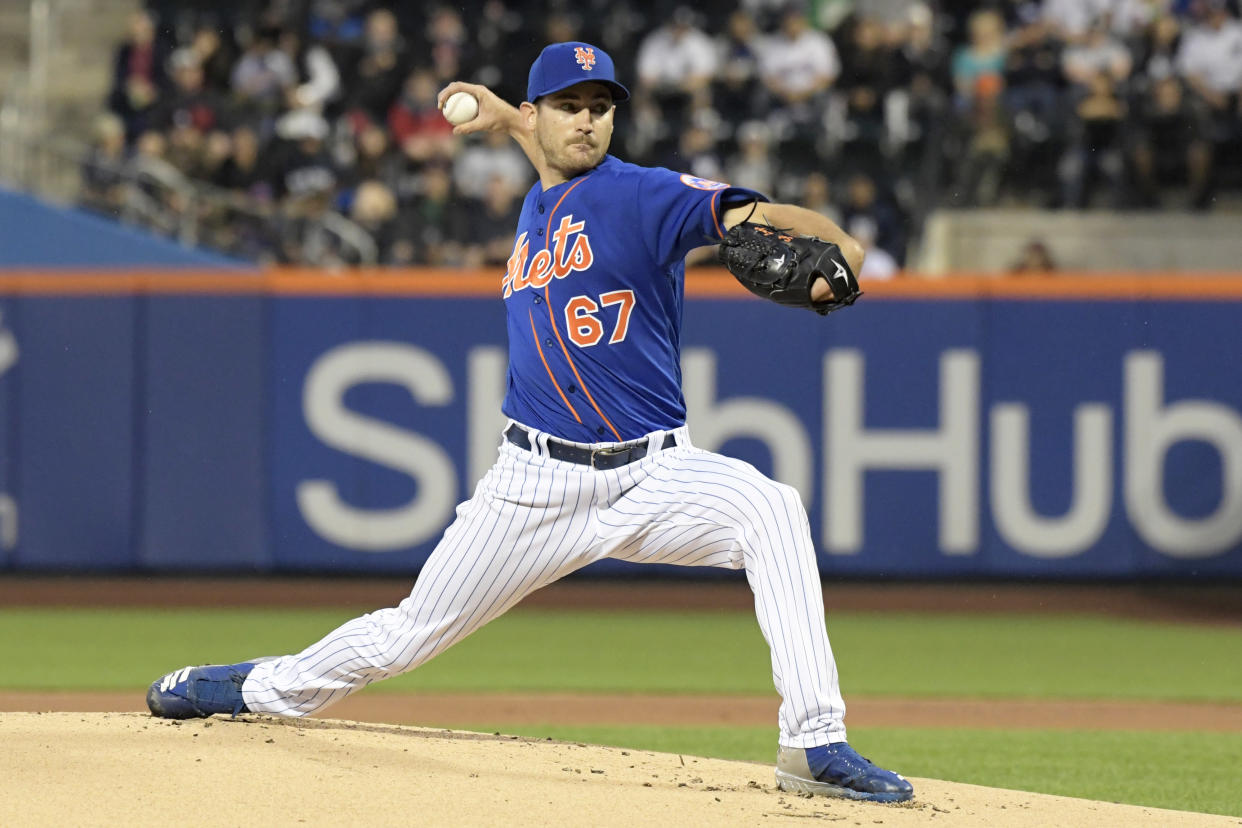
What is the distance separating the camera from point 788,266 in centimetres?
401

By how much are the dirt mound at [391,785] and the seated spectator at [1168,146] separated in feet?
29.1

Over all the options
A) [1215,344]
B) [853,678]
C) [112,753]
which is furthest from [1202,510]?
[112,753]

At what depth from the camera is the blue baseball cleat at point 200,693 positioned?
5.03 meters

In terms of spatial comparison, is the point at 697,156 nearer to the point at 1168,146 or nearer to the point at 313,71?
the point at 313,71

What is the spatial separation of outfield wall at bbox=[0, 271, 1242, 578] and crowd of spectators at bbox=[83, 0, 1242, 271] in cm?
156

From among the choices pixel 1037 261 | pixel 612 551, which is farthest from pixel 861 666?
pixel 612 551

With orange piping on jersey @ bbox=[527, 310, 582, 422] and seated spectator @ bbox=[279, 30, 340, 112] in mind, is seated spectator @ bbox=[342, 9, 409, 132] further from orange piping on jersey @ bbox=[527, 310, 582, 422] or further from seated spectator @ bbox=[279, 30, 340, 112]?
orange piping on jersey @ bbox=[527, 310, 582, 422]

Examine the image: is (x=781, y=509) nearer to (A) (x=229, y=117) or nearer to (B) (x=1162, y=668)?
(B) (x=1162, y=668)

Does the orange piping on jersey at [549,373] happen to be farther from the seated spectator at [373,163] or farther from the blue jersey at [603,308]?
the seated spectator at [373,163]

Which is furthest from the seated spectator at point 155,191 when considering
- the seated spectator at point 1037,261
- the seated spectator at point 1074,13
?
the seated spectator at point 1074,13

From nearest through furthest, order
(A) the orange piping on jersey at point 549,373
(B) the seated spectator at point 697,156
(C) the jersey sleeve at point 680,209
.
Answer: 1. (C) the jersey sleeve at point 680,209
2. (A) the orange piping on jersey at point 549,373
3. (B) the seated spectator at point 697,156

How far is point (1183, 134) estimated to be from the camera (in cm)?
Answer: 1279

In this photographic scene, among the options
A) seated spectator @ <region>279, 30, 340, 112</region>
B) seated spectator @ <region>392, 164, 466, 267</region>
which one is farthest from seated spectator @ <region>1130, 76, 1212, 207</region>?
seated spectator @ <region>279, 30, 340, 112</region>

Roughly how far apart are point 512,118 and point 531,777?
1774 millimetres
